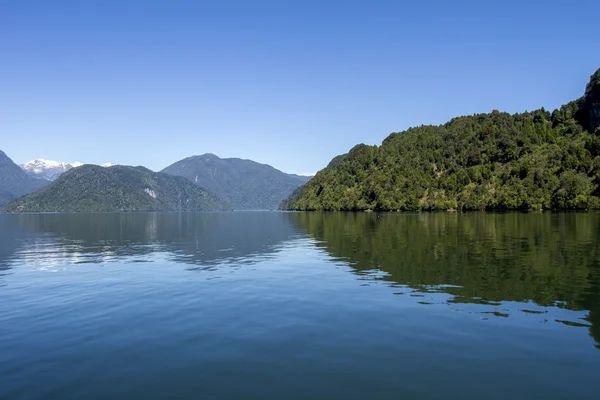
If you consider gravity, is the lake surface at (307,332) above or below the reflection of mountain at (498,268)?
below

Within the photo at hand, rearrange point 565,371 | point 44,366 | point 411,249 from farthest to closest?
point 411,249 → point 44,366 → point 565,371

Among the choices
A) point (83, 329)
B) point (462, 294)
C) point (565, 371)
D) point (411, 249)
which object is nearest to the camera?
point (565, 371)

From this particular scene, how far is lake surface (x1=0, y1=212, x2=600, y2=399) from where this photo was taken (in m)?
14.8

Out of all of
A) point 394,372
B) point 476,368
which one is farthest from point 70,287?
point 476,368

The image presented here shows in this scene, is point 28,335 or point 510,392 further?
point 28,335

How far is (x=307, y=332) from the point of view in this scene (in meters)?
21.2

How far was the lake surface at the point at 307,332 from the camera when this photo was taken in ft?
48.7

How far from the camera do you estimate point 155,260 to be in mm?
52281

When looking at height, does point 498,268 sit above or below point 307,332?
above

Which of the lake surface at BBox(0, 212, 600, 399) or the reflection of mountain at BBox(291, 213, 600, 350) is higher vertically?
the reflection of mountain at BBox(291, 213, 600, 350)

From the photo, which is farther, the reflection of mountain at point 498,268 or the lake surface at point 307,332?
the reflection of mountain at point 498,268

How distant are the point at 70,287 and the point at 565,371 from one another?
116 ft

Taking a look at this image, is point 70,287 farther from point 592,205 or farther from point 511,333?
point 592,205

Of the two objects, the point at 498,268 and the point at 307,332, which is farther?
the point at 498,268
